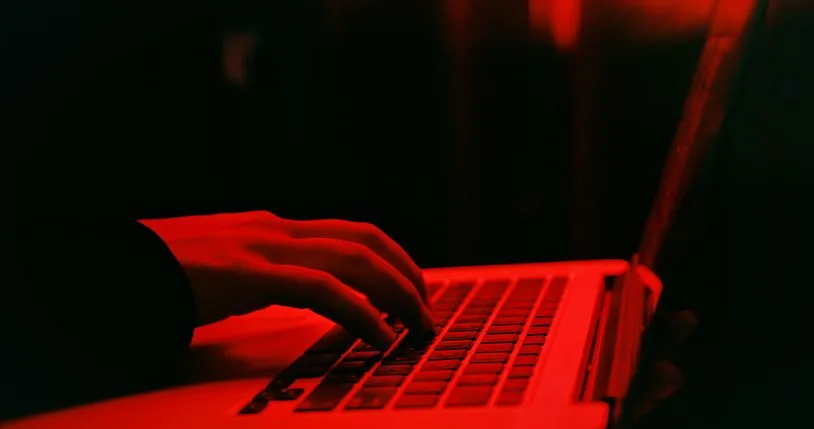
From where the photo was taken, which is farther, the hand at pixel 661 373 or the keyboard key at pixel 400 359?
the keyboard key at pixel 400 359

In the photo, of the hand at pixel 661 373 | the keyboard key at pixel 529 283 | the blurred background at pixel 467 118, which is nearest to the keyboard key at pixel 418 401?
the hand at pixel 661 373

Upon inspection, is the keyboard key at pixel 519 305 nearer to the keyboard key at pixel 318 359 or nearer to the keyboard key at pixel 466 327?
the keyboard key at pixel 466 327

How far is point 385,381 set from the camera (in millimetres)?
472

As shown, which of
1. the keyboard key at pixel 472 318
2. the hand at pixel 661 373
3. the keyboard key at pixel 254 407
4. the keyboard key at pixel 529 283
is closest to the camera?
the hand at pixel 661 373

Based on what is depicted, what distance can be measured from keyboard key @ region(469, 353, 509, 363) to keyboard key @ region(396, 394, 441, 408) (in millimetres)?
77

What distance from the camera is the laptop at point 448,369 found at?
389mm

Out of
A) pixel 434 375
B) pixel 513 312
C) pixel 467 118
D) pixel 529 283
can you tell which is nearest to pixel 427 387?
pixel 434 375

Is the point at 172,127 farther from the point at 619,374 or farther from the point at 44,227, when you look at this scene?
the point at 619,374

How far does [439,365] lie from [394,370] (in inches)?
1.0

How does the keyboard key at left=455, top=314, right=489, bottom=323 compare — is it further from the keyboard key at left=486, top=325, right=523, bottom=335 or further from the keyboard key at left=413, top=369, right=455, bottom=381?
the keyboard key at left=413, top=369, right=455, bottom=381

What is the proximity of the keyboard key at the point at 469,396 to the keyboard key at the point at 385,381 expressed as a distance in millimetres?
44

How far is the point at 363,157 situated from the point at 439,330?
30.2 inches

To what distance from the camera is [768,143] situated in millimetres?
748

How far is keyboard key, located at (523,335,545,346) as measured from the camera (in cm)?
54
